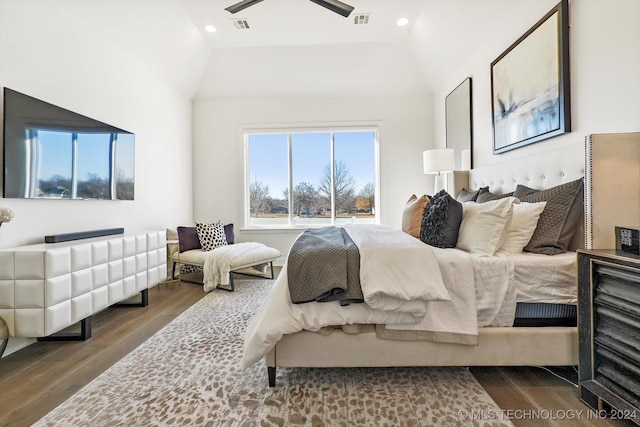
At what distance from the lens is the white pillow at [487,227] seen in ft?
5.91

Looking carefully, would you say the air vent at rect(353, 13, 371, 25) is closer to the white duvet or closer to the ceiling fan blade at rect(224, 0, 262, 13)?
the ceiling fan blade at rect(224, 0, 262, 13)

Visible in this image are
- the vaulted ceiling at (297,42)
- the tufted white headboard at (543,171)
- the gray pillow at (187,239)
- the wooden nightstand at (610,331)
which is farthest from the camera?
the gray pillow at (187,239)

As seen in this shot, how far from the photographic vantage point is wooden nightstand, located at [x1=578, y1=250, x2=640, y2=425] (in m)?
1.25

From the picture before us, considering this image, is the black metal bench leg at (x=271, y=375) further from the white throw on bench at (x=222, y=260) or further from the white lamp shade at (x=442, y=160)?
the white lamp shade at (x=442, y=160)

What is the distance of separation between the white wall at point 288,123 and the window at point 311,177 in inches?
7.6

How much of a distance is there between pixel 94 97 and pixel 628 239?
4.10m

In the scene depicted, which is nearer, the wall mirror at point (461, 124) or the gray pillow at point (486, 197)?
the gray pillow at point (486, 197)

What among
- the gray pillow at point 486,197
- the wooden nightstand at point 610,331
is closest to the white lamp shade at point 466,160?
the gray pillow at point 486,197

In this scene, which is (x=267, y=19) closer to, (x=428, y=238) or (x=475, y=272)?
(x=428, y=238)

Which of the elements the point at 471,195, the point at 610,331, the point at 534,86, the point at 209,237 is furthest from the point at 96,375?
the point at 534,86

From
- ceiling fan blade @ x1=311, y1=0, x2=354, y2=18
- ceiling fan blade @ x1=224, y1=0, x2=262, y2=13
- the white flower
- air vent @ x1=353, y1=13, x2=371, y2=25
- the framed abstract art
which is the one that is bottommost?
the white flower

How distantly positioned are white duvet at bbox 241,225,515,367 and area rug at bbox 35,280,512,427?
0.23m

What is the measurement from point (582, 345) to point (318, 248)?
140 centimetres

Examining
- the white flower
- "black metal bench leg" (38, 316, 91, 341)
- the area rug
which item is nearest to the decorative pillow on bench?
"black metal bench leg" (38, 316, 91, 341)
